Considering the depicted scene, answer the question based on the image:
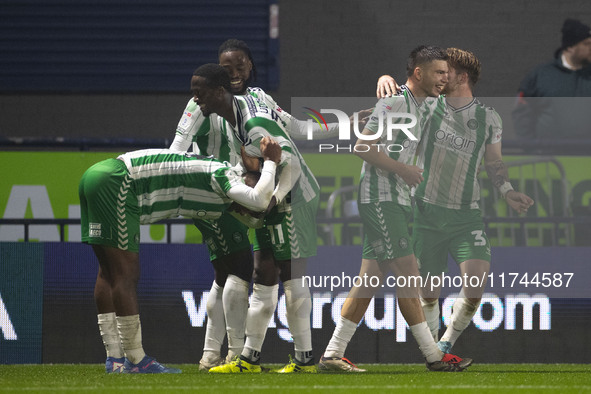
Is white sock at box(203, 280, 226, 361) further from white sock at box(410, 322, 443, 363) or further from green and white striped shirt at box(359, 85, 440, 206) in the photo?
white sock at box(410, 322, 443, 363)

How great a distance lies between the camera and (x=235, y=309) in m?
5.80

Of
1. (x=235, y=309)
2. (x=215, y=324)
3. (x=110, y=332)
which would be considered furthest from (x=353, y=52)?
(x=110, y=332)

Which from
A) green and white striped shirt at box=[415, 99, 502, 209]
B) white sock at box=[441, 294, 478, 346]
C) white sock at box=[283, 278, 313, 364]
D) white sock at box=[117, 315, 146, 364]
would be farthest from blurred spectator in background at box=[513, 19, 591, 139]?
white sock at box=[117, 315, 146, 364]

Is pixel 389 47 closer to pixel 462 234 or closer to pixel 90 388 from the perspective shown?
pixel 462 234

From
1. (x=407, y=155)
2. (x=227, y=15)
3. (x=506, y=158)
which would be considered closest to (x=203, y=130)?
(x=407, y=155)

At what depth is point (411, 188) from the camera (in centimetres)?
602

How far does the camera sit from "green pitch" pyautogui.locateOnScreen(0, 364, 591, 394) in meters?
4.67

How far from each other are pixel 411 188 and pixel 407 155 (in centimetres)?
19

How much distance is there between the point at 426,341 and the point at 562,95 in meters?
3.28

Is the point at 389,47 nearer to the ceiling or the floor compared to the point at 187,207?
nearer to the ceiling

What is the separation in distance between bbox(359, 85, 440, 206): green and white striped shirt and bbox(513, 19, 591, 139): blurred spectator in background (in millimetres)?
2084

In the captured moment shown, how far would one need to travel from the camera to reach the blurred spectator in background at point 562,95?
7.89 meters

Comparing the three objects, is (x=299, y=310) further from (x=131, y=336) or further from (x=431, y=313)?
(x=431, y=313)

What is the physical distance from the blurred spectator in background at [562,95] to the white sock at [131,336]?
3532mm
